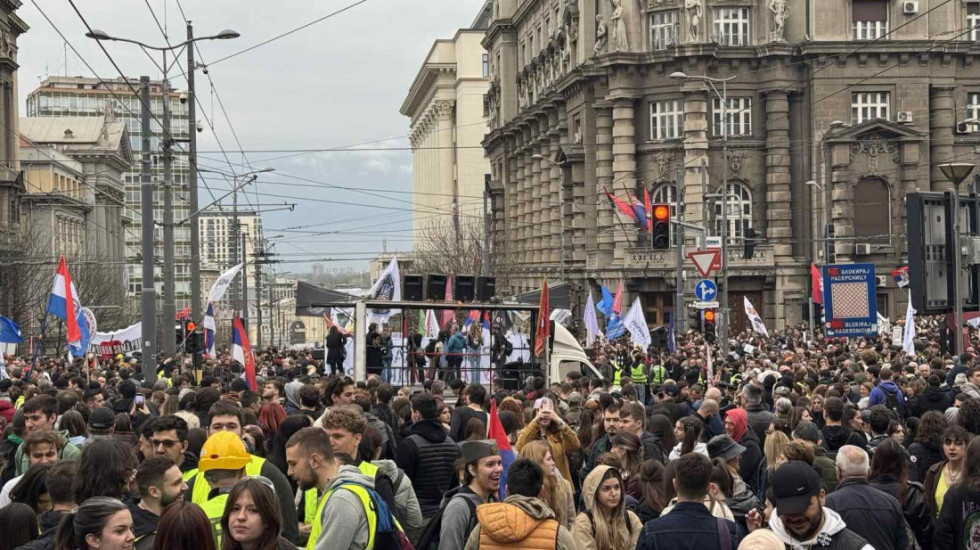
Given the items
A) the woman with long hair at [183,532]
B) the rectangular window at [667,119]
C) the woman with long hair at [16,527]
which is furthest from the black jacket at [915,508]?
the rectangular window at [667,119]

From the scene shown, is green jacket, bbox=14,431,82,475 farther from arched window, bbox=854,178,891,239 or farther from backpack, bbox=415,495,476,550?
arched window, bbox=854,178,891,239

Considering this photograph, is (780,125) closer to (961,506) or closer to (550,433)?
(550,433)

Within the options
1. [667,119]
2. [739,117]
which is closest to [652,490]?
[667,119]

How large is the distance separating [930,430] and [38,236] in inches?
2740

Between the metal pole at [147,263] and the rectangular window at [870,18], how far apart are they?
37903 millimetres

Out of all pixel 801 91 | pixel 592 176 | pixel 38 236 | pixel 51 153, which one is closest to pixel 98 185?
pixel 51 153

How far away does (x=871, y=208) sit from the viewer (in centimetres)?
5812

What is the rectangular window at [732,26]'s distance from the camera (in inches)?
2323

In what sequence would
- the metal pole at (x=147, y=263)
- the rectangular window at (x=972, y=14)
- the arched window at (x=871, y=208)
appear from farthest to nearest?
1. the rectangular window at (x=972, y=14)
2. the arched window at (x=871, y=208)
3. the metal pole at (x=147, y=263)

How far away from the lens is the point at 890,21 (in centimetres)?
5822

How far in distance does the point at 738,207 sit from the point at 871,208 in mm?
5413

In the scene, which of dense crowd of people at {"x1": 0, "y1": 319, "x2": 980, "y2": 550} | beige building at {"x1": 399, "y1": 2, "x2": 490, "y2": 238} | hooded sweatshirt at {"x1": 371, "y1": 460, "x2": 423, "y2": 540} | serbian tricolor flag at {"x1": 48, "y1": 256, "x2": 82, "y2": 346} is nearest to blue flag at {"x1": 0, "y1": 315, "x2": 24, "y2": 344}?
serbian tricolor flag at {"x1": 48, "y1": 256, "x2": 82, "y2": 346}

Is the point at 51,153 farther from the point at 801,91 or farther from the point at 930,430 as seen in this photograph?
the point at 930,430

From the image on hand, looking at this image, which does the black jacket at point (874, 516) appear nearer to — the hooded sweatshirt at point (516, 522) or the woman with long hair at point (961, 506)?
the woman with long hair at point (961, 506)
